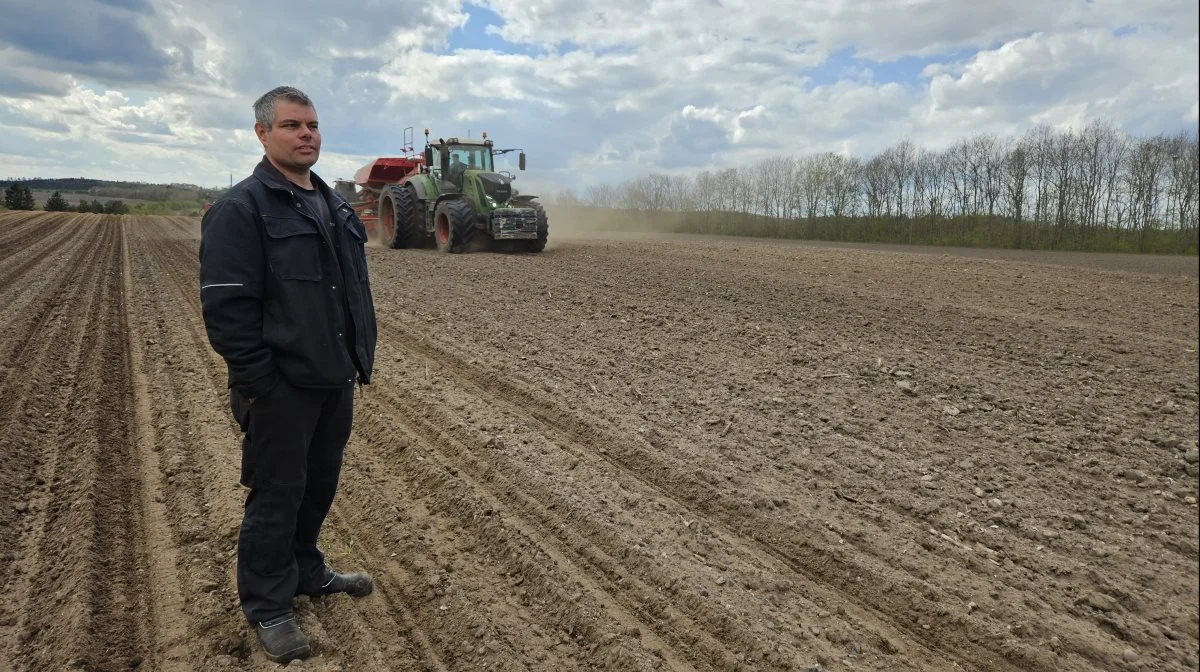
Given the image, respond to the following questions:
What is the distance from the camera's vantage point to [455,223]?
1574 cm

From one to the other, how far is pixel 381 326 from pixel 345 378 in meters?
5.92

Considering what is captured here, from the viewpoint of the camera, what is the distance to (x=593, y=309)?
921 cm

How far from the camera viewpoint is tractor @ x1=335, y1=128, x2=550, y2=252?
627 inches

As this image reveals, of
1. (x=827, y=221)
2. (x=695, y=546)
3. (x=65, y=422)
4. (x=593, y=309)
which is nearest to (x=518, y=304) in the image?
(x=593, y=309)

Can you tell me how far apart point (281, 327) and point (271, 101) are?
2.75 feet

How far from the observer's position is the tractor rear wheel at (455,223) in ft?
51.8

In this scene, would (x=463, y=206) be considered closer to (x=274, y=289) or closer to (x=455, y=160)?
(x=455, y=160)

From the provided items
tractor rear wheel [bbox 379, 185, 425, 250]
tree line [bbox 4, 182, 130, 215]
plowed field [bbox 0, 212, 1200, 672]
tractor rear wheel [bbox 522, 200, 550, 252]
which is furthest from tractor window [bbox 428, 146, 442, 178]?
tree line [bbox 4, 182, 130, 215]

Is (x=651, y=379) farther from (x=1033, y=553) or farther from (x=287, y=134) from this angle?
(x=287, y=134)

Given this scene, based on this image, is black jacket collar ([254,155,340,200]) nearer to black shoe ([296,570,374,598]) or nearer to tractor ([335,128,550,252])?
black shoe ([296,570,374,598])

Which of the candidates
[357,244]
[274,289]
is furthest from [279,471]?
[357,244]

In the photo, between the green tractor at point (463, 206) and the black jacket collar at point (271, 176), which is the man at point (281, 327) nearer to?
the black jacket collar at point (271, 176)

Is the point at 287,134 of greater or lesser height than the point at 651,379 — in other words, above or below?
above

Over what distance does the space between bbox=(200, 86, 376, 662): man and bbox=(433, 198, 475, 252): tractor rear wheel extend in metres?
13.1
